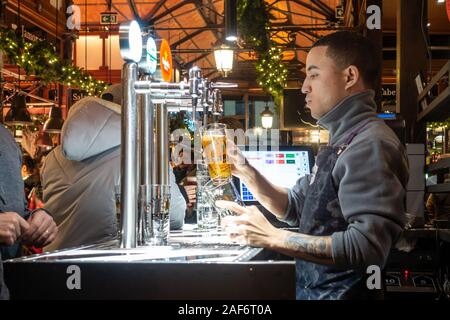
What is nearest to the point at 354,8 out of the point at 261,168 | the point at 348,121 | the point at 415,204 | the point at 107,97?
the point at 415,204

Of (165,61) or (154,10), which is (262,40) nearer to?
(154,10)

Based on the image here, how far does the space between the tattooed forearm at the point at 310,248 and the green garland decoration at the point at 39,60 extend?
597 centimetres

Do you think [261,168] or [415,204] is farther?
[415,204]

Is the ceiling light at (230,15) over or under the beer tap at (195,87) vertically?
over

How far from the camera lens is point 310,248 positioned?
63.5 inches

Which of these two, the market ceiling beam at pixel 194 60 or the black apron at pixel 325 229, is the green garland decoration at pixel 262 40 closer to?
the market ceiling beam at pixel 194 60

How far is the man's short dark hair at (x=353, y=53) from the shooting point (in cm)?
187

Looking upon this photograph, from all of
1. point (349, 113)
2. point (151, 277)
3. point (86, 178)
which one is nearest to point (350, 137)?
point (349, 113)

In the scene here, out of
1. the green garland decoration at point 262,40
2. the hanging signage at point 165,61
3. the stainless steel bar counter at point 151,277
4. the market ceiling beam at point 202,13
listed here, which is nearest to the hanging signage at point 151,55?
the hanging signage at point 165,61

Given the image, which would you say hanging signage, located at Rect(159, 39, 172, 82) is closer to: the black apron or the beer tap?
the beer tap

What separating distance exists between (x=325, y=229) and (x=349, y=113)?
1.23 feet

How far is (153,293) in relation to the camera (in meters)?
1.22

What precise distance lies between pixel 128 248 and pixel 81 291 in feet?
0.94

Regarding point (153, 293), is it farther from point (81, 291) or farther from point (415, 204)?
point (415, 204)
